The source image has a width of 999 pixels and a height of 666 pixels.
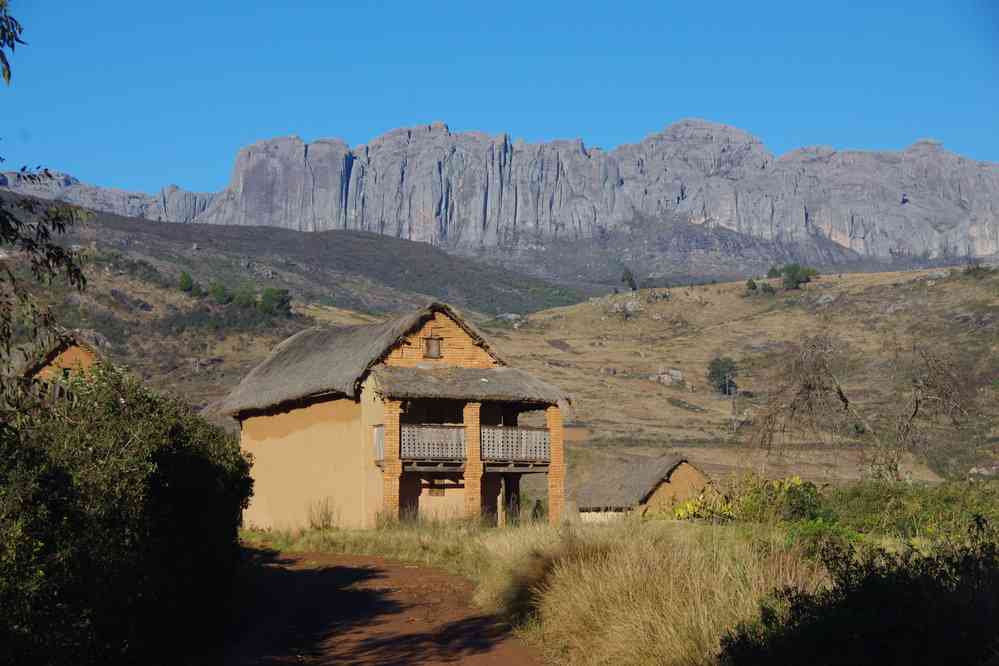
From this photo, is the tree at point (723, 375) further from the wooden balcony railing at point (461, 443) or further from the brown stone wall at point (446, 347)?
the brown stone wall at point (446, 347)

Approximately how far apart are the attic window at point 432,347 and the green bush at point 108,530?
18.4 meters

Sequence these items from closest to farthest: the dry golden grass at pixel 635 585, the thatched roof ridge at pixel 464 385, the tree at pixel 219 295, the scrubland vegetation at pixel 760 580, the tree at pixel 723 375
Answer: the scrubland vegetation at pixel 760 580, the dry golden grass at pixel 635 585, the thatched roof ridge at pixel 464 385, the tree at pixel 723 375, the tree at pixel 219 295

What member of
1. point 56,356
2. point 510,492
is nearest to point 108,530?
point 56,356

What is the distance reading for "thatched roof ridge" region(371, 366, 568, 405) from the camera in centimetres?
3173

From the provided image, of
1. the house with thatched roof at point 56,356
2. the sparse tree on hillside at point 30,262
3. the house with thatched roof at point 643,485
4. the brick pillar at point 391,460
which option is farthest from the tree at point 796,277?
the sparse tree on hillside at point 30,262

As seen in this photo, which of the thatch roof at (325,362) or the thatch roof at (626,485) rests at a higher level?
the thatch roof at (325,362)

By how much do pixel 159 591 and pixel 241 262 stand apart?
14121 centimetres

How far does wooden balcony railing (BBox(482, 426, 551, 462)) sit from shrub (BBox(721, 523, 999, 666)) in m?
23.5

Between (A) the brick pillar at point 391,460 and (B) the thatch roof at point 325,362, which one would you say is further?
Result: (B) the thatch roof at point 325,362

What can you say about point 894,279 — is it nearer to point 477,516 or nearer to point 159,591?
point 477,516

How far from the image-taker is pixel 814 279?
12056 cm

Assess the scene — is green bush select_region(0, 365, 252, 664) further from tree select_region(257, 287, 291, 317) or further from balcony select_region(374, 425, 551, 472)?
tree select_region(257, 287, 291, 317)

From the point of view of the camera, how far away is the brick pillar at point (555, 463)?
113ft

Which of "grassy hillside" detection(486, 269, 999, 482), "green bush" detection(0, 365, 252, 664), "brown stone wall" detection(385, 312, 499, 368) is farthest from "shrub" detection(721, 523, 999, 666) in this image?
"grassy hillside" detection(486, 269, 999, 482)
